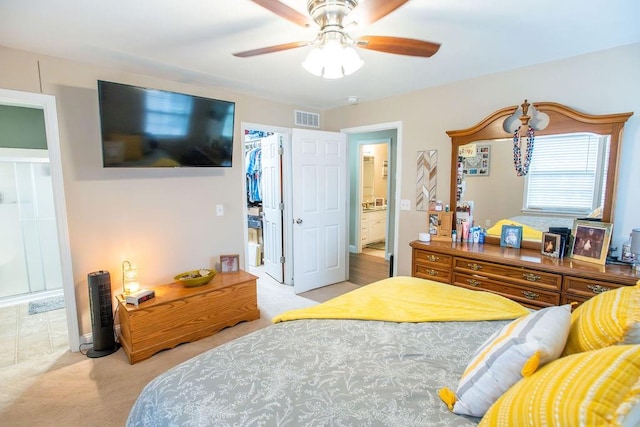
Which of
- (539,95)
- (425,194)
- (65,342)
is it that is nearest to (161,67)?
(65,342)

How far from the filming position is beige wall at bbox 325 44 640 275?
7.47 ft

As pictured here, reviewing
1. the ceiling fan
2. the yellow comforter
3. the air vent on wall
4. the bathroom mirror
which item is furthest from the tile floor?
the bathroom mirror

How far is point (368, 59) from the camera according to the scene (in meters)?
2.51

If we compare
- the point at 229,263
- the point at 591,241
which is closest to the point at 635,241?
the point at 591,241

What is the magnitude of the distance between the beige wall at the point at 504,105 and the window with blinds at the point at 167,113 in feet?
6.80

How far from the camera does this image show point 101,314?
8.40 feet

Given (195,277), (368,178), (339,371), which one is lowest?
(195,277)

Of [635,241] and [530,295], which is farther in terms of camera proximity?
[530,295]

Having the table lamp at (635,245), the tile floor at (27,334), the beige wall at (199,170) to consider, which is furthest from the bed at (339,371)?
the tile floor at (27,334)

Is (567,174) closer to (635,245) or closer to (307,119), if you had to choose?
(635,245)

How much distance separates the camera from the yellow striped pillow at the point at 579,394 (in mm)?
689

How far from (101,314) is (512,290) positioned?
332cm

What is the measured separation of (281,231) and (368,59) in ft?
7.99

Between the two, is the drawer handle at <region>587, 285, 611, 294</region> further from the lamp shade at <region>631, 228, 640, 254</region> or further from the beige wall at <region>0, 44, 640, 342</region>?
the beige wall at <region>0, 44, 640, 342</region>
